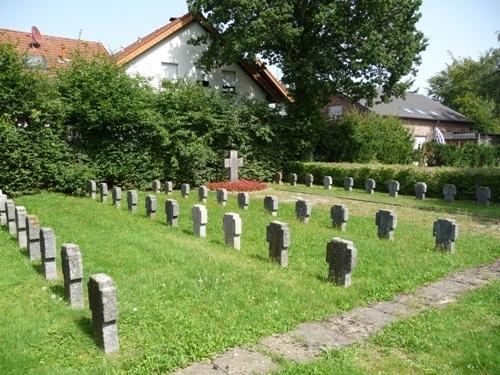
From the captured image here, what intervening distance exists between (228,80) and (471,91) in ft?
141

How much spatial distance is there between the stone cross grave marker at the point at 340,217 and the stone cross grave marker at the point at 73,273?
6272 mm

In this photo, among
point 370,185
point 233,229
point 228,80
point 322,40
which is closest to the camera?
point 233,229

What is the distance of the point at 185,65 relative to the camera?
2308 cm

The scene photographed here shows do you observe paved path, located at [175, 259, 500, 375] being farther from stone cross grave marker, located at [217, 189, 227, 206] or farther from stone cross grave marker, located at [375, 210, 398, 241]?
stone cross grave marker, located at [217, 189, 227, 206]

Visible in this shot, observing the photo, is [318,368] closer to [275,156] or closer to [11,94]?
[11,94]

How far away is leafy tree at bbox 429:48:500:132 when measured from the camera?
48394 mm

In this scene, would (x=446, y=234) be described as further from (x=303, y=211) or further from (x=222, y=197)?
(x=222, y=197)

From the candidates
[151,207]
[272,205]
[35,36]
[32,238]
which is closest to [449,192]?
[272,205]

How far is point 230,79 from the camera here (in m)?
24.4

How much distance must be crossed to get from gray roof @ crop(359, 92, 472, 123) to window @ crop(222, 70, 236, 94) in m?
18.6

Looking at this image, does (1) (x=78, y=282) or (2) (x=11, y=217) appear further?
(2) (x=11, y=217)

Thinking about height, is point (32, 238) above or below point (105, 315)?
above

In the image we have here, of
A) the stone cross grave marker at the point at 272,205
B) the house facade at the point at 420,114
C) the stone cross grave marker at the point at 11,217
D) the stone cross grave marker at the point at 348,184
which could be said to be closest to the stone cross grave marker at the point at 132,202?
the stone cross grave marker at the point at 11,217

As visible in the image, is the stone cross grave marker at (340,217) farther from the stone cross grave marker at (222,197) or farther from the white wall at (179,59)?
the white wall at (179,59)
